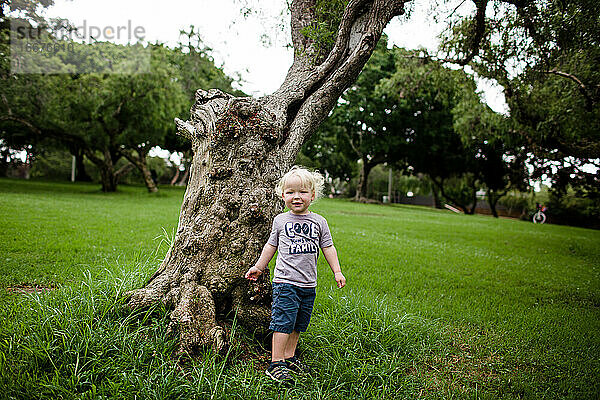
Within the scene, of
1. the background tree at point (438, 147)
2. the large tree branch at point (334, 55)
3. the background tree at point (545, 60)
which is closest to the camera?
the large tree branch at point (334, 55)

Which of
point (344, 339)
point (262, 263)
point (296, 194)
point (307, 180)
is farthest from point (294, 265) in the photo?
point (344, 339)

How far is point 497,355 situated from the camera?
376 centimetres

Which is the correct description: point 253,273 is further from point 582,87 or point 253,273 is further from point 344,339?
point 582,87

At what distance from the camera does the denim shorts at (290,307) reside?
9.75ft

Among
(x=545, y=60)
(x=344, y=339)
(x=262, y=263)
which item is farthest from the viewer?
(x=545, y=60)

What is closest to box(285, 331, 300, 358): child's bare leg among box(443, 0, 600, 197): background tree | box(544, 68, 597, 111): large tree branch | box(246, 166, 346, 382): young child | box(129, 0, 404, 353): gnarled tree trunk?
box(246, 166, 346, 382): young child

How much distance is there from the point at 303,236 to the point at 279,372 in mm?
1057

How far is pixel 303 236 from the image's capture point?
3137mm

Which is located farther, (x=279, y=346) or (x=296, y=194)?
(x=296, y=194)

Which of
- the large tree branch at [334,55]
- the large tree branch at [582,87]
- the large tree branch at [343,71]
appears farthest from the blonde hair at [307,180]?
the large tree branch at [582,87]

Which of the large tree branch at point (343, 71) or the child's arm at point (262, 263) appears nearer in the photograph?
the child's arm at point (262, 263)

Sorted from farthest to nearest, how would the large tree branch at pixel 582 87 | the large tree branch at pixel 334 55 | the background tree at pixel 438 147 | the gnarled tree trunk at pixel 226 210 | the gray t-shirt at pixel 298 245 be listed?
the background tree at pixel 438 147 → the large tree branch at pixel 582 87 → the large tree branch at pixel 334 55 → the gnarled tree trunk at pixel 226 210 → the gray t-shirt at pixel 298 245

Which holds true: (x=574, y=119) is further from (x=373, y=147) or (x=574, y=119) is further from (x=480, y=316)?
(x=373, y=147)

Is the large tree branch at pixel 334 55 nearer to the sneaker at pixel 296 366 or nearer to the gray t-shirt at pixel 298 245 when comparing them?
the gray t-shirt at pixel 298 245
